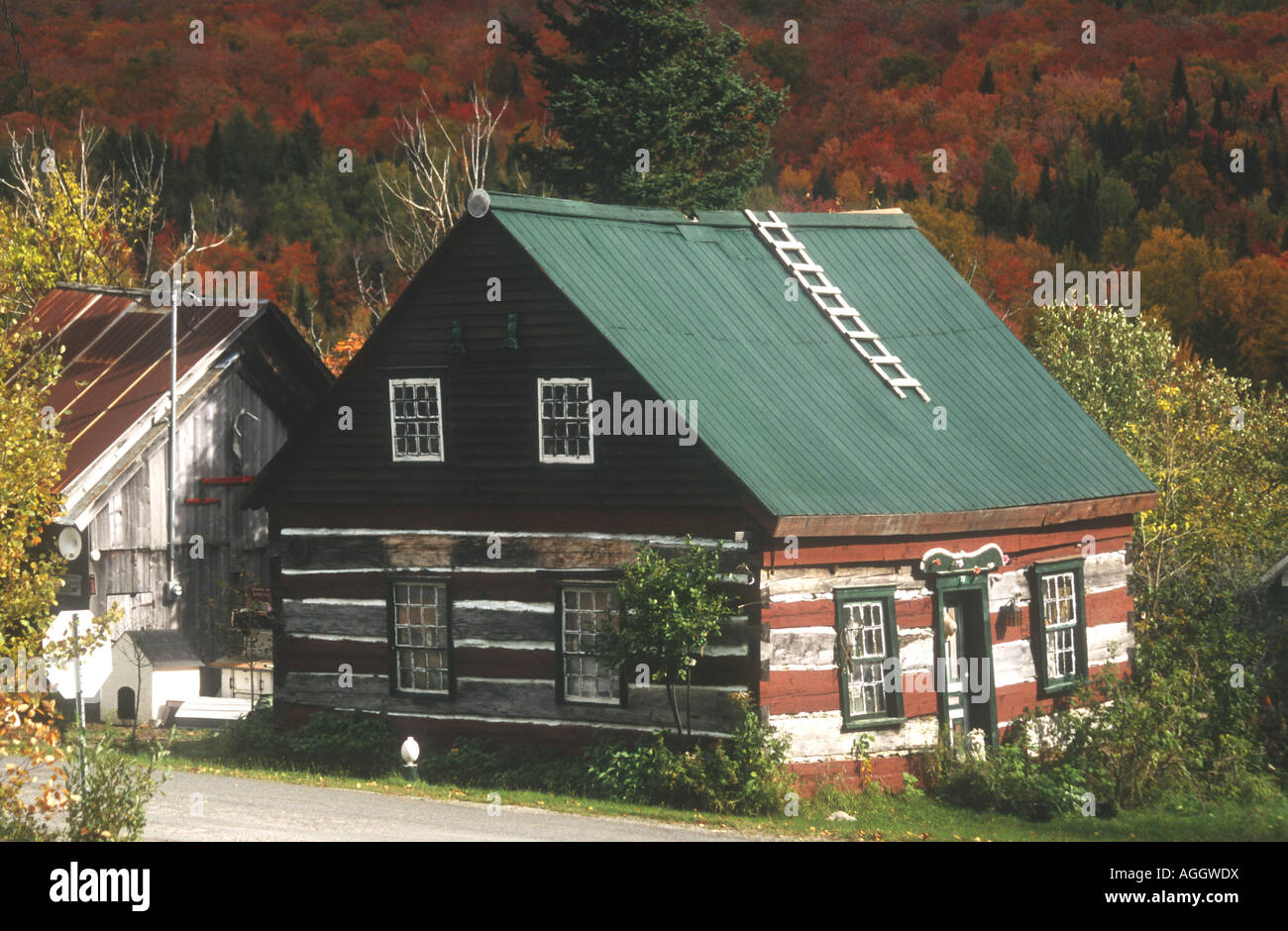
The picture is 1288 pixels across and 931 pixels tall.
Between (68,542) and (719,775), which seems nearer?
(719,775)

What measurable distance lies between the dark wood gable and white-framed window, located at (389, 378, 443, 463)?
11cm

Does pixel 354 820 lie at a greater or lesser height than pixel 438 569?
lesser

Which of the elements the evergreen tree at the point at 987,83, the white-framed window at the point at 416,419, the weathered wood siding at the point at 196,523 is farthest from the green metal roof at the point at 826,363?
the evergreen tree at the point at 987,83

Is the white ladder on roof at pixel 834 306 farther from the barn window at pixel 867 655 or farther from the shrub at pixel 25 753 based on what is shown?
the shrub at pixel 25 753

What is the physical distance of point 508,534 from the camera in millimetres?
22734

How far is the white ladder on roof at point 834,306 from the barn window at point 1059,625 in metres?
3.20

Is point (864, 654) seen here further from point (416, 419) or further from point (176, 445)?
point (176, 445)

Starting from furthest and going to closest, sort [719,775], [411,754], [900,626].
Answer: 1. [900,626]
2. [411,754]
3. [719,775]

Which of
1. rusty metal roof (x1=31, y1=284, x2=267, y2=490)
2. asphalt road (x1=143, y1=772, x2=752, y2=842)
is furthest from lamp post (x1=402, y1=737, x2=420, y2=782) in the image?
rusty metal roof (x1=31, y1=284, x2=267, y2=490)

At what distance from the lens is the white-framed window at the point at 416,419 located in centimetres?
2355

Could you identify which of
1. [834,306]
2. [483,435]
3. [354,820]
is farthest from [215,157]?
[354,820]

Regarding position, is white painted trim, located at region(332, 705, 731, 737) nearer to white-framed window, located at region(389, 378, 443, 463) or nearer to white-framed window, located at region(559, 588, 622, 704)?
white-framed window, located at region(559, 588, 622, 704)

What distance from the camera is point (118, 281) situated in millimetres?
48688

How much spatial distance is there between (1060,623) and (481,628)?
8.37m
